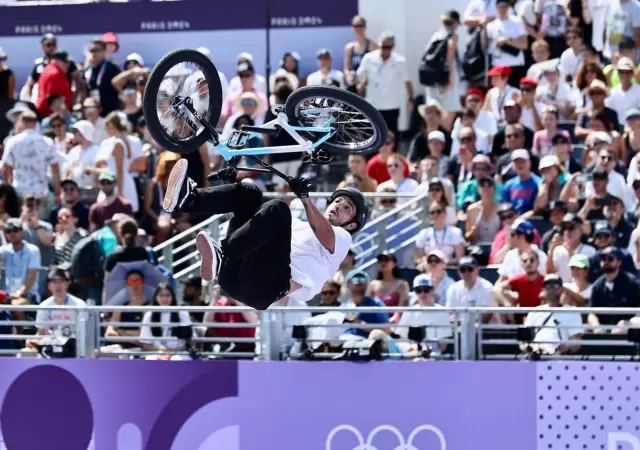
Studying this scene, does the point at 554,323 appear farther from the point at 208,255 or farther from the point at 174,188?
the point at 174,188

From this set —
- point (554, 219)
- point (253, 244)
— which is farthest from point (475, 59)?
point (253, 244)

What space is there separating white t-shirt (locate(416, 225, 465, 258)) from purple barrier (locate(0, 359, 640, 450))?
2623 mm

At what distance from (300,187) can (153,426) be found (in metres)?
4.17

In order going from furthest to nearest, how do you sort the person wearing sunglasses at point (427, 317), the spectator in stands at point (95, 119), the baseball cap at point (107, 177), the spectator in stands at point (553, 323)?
the spectator in stands at point (95, 119) → the baseball cap at point (107, 177) → the person wearing sunglasses at point (427, 317) → the spectator in stands at point (553, 323)

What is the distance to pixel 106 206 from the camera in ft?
50.6

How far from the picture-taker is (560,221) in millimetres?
14094

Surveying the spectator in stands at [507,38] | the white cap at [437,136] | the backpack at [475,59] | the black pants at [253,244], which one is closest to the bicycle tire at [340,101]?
the black pants at [253,244]

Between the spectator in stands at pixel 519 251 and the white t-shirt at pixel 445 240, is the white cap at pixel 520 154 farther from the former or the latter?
the spectator in stands at pixel 519 251

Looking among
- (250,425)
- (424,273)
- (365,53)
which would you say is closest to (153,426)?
(250,425)

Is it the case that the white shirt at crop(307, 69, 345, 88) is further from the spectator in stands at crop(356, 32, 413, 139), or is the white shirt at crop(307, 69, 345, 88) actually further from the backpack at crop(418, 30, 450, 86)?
the backpack at crop(418, 30, 450, 86)

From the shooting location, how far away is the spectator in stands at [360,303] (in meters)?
13.0

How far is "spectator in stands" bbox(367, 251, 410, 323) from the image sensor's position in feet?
45.1

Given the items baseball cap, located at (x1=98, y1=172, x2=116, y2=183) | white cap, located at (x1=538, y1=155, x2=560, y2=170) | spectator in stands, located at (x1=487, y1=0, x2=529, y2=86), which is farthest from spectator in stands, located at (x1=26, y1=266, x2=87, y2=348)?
spectator in stands, located at (x1=487, y1=0, x2=529, y2=86)

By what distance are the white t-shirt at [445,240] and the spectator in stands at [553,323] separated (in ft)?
5.17
